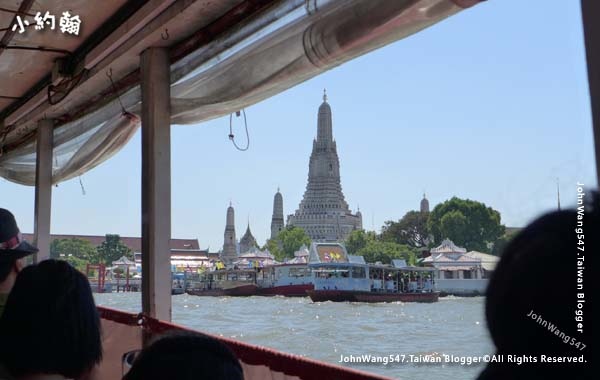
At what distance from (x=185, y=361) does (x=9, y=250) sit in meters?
1.07

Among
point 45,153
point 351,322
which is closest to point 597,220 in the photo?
point 45,153

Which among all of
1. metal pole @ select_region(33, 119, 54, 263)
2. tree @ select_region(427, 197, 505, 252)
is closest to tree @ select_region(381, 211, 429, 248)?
tree @ select_region(427, 197, 505, 252)

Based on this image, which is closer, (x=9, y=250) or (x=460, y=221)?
(x=9, y=250)

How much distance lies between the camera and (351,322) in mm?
17562

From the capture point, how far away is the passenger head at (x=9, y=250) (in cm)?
137

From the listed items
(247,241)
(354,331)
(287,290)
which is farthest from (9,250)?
(247,241)

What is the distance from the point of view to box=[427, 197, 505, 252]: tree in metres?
24.6

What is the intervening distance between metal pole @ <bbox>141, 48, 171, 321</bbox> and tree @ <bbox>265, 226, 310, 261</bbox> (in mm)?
43866

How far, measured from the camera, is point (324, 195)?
172 ft

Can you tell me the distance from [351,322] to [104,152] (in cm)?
1447

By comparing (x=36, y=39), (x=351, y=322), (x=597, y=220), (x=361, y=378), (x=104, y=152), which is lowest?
(x=351, y=322)

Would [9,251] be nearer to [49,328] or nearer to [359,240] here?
[49,328]

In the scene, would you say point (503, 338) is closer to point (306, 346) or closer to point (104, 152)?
point (104, 152)

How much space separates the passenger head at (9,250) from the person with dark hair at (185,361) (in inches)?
36.1
